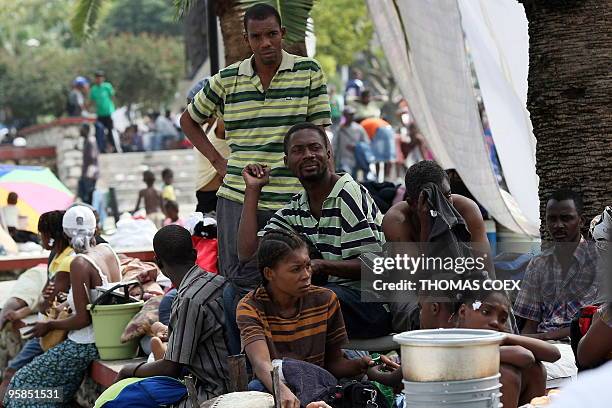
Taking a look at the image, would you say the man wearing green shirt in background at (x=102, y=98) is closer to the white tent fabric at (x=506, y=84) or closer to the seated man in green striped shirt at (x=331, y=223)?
the white tent fabric at (x=506, y=84)

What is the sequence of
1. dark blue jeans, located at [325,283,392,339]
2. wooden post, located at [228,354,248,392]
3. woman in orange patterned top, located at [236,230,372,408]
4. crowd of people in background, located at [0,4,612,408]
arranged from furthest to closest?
dark blue jeans, located at [325,283,392,339], woman in orange patterned top, located at [236,230,372,408], wooden post, located at [228,354,248,392], crowd of people in background, located at [0,4,612,408]

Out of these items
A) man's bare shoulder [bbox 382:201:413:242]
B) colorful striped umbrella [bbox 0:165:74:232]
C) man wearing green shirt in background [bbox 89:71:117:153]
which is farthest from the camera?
man wearing green shirt in background [bbox 89:71:117:153]

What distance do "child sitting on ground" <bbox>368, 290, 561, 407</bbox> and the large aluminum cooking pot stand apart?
0.76m

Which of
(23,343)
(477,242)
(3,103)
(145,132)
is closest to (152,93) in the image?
(3,103)

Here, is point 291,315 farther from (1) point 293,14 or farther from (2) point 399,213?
(1) point 293,14

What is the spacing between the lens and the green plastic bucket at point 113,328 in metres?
7.96

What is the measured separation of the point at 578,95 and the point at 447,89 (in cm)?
289

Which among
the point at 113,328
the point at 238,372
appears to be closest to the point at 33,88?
the point at 113,328

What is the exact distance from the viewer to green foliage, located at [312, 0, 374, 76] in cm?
Result: 4016

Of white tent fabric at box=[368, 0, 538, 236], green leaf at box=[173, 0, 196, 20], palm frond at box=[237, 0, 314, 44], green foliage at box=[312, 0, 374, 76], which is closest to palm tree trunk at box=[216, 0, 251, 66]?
palm frond at box=[237, 0, 314, 44]

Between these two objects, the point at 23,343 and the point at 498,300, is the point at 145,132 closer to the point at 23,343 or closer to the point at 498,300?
the point at 23,343

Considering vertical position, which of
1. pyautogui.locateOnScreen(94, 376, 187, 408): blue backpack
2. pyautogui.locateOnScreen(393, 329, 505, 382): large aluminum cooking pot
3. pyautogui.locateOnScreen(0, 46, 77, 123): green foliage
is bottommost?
pyautogui.locateOnScreen(94, 376, 187, 408): blue backpack

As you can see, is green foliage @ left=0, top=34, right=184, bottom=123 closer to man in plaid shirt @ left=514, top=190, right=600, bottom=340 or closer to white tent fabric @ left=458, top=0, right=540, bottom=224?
white tent fabric @ left=458, top=0, right=540, bottom=224

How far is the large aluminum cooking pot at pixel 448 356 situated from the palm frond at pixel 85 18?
34.0 ft
